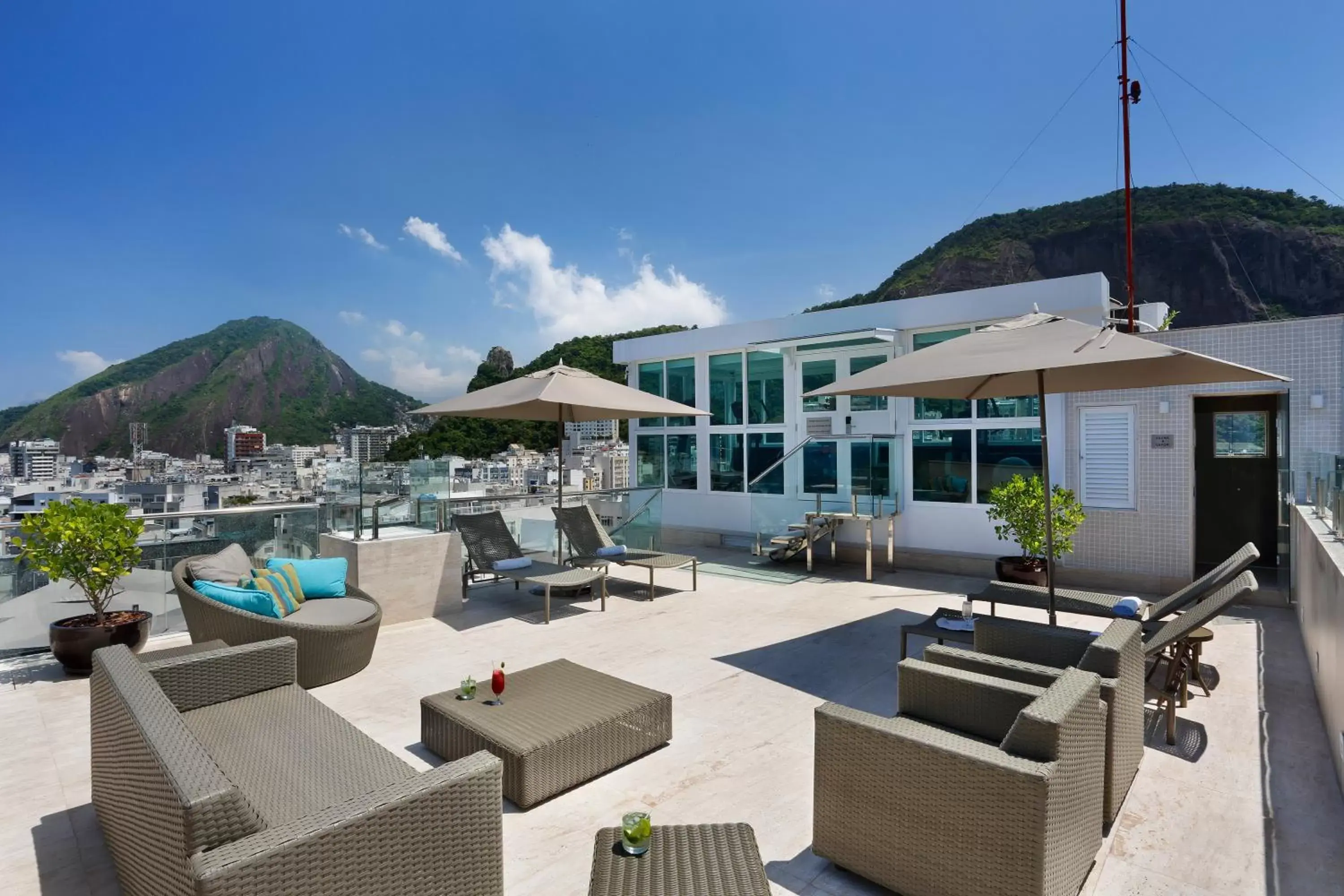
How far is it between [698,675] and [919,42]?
1267cm

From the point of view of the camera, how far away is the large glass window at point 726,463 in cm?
1116

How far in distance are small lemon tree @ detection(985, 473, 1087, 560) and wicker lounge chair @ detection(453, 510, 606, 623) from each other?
4332 mm

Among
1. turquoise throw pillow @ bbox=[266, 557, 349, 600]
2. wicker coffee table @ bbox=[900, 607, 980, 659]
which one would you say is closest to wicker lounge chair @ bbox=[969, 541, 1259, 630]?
wicker coffee table @ bbox=[900, 607, 980, 659]

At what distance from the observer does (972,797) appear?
82.6 inches

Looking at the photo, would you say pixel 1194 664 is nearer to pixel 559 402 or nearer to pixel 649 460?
pixel 559 402

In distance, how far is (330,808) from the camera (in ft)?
5.76

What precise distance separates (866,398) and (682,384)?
350cm

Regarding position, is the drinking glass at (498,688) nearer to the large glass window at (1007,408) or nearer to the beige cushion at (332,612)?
the beige cushion at (332,612)

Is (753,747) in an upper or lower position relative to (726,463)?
lower

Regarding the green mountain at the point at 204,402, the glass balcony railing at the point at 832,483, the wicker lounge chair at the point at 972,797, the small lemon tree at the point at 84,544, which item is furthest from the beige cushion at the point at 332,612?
the green mountain at the point at 204,402

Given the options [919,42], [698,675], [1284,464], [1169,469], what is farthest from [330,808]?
[919,42]

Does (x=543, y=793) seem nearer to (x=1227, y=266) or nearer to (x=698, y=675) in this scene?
(x=698, y=675)

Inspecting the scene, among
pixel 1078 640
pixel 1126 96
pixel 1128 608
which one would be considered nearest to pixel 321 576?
pixel 1078 640

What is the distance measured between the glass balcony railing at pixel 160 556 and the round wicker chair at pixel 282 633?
1109 mm
